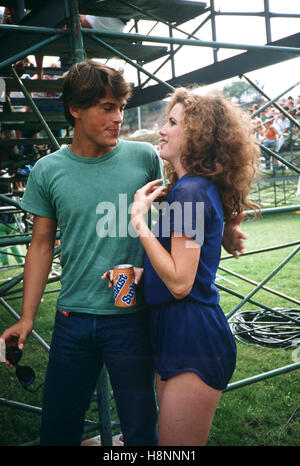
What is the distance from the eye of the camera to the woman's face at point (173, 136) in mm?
1850

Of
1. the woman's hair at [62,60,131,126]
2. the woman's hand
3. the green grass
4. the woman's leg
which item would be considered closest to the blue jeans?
the woman's leg

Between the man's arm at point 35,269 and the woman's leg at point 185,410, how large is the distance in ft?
2.73

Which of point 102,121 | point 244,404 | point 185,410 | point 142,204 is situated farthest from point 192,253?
point 244,404

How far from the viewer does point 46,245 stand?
7.06ft

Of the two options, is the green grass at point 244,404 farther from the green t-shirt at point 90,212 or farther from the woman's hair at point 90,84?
the woman's hair at point 90,84

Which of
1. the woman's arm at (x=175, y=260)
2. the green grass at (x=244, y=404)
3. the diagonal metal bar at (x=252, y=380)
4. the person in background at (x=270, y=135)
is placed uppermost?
the person in background at (x=270, y=135)

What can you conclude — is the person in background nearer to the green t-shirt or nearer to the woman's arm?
the green t-shirt

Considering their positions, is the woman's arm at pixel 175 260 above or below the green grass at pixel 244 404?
above

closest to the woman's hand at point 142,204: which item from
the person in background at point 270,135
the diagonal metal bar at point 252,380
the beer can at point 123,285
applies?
the beer can at point 123,285

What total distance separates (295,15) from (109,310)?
394 cm

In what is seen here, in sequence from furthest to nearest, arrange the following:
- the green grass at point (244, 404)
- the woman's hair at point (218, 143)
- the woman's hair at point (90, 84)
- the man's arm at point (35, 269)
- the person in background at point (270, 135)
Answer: the person in background at point (270, 135)
the green grass at point (244, 404)
the man's arm at point (35, 269)
the woman's hair at point (90, 84)
the woman's hair at point (218, 143)

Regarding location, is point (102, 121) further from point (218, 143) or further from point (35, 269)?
point (35, 269)
